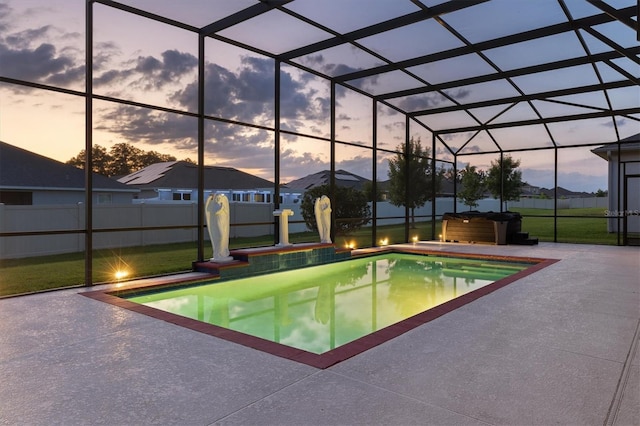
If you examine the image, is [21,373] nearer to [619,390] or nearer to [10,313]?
[10,313]

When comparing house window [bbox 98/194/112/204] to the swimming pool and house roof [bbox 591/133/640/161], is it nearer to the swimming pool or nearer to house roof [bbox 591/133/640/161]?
the swimming pool

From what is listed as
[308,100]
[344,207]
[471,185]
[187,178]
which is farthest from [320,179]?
[344,207]

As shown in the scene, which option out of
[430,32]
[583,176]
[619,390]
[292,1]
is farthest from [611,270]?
[583,176]

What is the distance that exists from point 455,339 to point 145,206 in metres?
13.1

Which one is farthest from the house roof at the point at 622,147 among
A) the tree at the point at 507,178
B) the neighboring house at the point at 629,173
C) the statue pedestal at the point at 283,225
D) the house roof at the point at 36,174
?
the house roof at the point at 36,174

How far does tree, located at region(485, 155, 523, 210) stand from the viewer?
56.8 feet

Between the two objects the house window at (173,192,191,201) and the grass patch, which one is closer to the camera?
the grass patch

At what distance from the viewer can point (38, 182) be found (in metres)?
14.4

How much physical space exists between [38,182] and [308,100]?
42.4 feet

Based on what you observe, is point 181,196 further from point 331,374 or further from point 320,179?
point 331,374

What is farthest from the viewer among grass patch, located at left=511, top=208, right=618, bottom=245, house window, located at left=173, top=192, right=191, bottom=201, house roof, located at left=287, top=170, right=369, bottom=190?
house roof, located at left=287, top=170, right=369, bottom=190

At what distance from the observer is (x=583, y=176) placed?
19891mm

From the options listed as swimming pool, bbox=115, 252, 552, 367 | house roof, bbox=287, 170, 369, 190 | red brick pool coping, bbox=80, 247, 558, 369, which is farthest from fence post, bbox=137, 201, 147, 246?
house roof, bbox=287, 170, 369, 190

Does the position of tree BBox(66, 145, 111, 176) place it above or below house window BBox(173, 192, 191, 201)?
above
